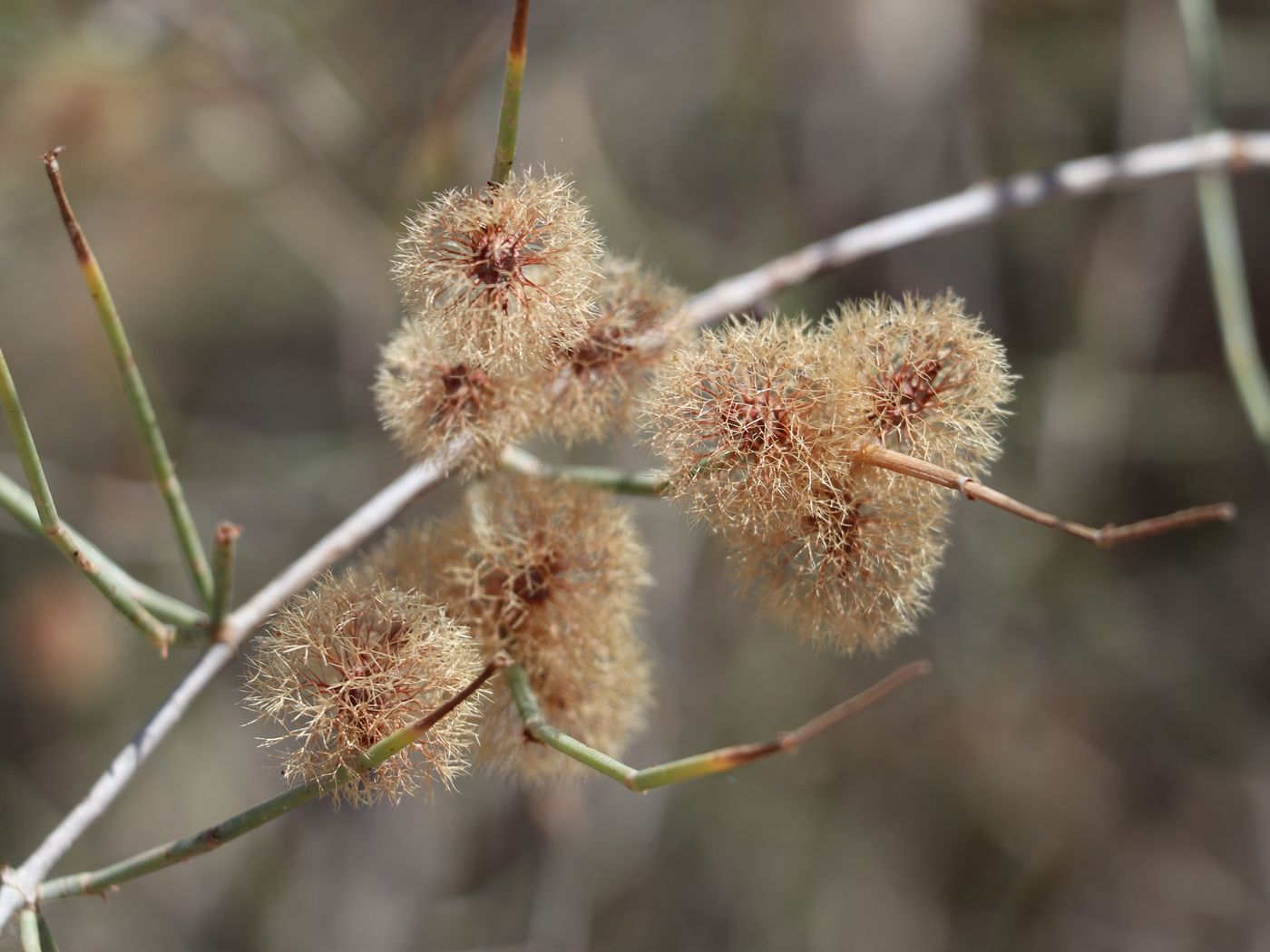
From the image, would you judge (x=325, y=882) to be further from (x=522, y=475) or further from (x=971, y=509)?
(x=522, y=475)

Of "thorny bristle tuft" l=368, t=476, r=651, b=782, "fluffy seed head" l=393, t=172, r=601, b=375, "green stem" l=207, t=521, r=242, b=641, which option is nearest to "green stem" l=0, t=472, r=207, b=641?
"green stem" l=207, t=521, r=242, b=641

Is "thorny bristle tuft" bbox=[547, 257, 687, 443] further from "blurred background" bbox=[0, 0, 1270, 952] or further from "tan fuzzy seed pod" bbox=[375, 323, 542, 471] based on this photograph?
"blurred background" bbox=[0, 0, 1270, 952]

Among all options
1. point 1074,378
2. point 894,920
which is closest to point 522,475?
point 1074,378

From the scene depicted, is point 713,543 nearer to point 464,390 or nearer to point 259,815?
point 464,390

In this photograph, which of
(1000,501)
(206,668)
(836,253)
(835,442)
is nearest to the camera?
(1000,501)

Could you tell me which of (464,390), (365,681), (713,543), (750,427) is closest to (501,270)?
(464,390)

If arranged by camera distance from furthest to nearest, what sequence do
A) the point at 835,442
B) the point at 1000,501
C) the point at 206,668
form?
1. the point at 206,668
2. the point at 835,442
3. the point at 1000,501

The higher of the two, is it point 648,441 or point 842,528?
point 648,441
